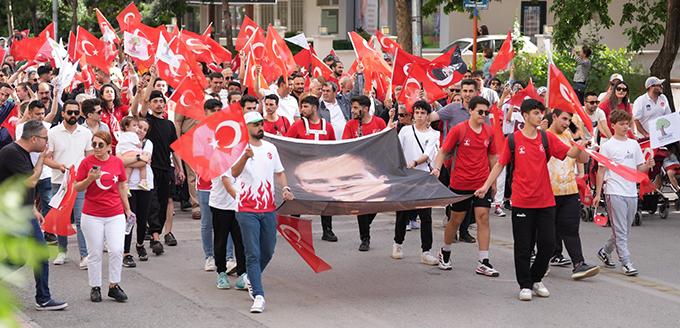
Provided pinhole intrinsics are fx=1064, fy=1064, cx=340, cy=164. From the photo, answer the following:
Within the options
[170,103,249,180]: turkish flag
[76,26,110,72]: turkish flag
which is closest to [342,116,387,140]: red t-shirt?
[170,103,249,180]: turkish flag

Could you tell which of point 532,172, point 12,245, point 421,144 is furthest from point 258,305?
point 12,245

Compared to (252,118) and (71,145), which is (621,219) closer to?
A: (252,118)

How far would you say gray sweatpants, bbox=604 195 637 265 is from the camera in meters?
10.0

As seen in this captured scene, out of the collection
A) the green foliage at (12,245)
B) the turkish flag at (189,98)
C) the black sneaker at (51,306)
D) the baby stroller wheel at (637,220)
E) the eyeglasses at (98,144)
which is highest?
the green foliage at (12,245)

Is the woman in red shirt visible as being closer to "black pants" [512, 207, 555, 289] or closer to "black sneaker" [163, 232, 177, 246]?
"black sneaker" [163, 232, 177, 246]

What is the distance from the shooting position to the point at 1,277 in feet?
3.72

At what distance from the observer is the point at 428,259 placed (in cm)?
1050

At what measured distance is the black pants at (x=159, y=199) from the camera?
439 inches

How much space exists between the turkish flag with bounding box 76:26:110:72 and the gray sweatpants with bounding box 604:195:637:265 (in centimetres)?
962

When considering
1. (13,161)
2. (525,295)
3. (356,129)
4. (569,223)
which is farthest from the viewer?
(356,129)

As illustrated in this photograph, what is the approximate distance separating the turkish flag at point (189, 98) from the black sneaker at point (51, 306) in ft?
11.2

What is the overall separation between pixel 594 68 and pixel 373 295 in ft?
55.3

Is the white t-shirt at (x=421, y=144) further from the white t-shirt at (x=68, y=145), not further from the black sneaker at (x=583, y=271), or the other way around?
the white t-shirt at (x=68, y=145)

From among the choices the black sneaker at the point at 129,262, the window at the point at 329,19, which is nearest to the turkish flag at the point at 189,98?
the black sneaker at the point at 129,262
